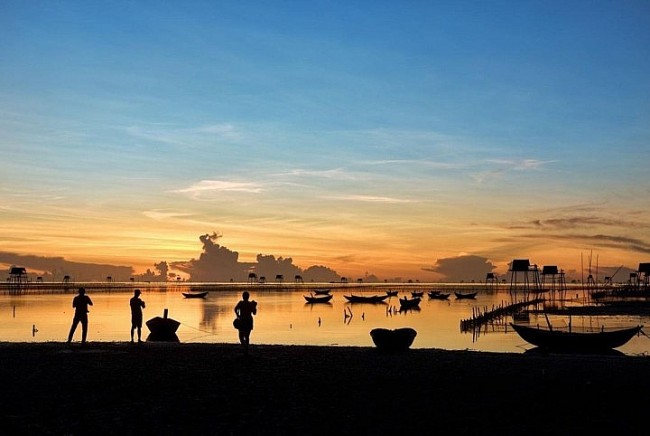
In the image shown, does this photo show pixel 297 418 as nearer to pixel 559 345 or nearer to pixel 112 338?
pixel 559 345

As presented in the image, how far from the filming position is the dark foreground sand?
40.1ft

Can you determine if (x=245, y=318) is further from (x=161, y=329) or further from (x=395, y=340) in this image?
(x=161, y=329)

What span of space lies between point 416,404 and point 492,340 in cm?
3606

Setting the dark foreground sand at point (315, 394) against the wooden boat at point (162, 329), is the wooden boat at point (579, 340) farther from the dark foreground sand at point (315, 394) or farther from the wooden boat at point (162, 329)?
the wooden boat at point (162, 329)

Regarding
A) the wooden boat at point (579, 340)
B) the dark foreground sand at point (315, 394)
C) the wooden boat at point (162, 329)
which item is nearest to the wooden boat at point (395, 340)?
the dark foreground sand at point (315, 394)

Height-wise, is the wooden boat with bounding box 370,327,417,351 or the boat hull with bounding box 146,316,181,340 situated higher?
the wooden boat with bounding box 370,327,417,351

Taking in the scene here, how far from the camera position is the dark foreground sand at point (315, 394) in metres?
12.2

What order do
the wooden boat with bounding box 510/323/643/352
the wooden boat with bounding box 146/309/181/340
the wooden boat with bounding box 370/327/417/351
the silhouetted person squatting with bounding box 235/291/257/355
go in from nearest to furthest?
the silhouetted person squatting with bounding box 235/291/257/355 < the wooden boat with bounding box 370/327/417/351 < the wooden boat with bounding box 510/323/643/352 < the wooden boat with bounding box 146/309/181/340

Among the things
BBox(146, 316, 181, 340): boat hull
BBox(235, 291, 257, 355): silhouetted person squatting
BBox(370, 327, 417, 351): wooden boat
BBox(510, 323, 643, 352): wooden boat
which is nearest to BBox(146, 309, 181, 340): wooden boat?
BBox(146, 316, 181, 340): boat hull

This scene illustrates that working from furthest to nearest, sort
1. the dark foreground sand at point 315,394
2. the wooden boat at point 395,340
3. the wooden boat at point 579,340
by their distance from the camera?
1. the wooden boat at point 579,340
2. the wooden boat at point 395,340
3. the dark foreground sand at point 315,394

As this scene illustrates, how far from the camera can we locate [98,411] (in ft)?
43.4

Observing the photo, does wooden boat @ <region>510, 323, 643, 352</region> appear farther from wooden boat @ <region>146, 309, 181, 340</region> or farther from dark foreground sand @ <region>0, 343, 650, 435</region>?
wooden boat @ <region>146, 309, 181, 340</region>

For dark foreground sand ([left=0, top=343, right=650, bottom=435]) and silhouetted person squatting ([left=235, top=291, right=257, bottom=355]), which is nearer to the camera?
dark foreground sand ([left=0, top=343, right=650, bottom=435])

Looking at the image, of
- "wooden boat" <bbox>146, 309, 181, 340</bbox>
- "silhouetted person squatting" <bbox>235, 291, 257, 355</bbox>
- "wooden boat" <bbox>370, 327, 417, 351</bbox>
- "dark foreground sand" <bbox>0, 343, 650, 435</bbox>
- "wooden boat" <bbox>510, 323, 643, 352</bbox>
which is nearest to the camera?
"dark foreground sand" <bbox>0, 343, 650, 435</bbox>
